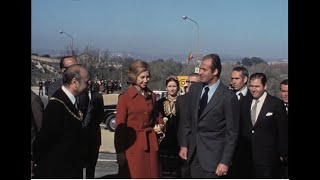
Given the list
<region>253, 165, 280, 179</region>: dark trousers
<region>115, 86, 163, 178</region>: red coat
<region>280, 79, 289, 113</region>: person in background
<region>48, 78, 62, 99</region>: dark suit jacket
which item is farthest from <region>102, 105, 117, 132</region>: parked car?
<region>280, 79, 289, 113</region>: person in background

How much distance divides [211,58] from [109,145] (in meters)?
1.30

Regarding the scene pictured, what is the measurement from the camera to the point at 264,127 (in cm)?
537

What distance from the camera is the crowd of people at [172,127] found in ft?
16.0

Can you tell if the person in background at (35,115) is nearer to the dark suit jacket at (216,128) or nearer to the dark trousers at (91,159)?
the dark trousers at (91,159)

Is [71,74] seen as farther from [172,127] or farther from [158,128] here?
[172,127]

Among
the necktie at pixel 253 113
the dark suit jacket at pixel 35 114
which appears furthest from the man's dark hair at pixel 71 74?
the necktie at pixel 253 113

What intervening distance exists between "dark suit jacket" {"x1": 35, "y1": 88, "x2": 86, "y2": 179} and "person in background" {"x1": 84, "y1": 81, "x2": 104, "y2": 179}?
0.15 metres

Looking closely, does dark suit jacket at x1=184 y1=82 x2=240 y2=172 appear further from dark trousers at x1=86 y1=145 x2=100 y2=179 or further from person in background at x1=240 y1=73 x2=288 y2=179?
dark trousers at x1=86 y1=145 x2=100 y2=179

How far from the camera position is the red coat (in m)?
5.07

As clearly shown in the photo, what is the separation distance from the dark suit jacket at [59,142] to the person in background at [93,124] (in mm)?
147

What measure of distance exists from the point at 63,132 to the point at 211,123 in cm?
124

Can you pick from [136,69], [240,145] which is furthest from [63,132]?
[240,145]
